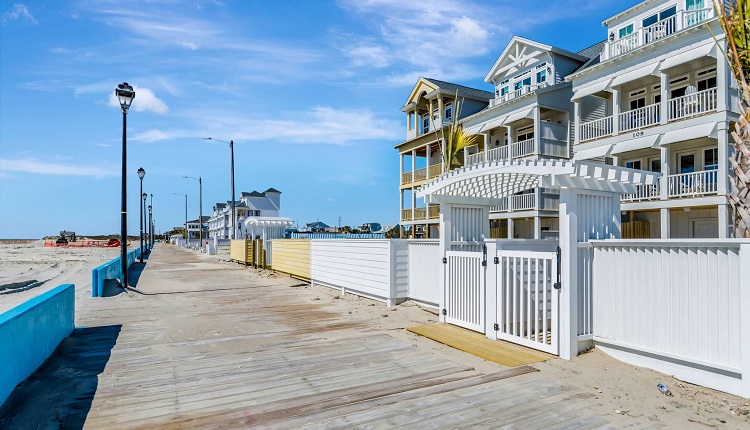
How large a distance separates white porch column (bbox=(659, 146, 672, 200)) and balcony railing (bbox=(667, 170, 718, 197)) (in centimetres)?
13

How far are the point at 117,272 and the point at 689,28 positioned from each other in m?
22.5

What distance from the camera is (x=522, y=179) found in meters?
7.75

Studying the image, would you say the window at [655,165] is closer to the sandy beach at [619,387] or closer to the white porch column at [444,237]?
the white porch column at [444,237]

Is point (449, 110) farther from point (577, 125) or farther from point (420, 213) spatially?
point (577, 125)

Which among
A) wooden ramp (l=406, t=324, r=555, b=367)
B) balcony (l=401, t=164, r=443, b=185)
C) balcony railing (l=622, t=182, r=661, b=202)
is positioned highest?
balcony (l=401, t=164, r=443, b=185)

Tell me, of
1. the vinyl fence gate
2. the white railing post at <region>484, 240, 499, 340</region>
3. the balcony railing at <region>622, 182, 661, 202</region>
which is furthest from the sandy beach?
the balcony railing at <region>622, 182, 661, 202</region>

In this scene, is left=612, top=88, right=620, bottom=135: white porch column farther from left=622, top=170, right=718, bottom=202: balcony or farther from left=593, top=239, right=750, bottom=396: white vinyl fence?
left=593, top=239, right=750, bottom=396: white vinyl fence

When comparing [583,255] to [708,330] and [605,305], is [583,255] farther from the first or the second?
[708,330]

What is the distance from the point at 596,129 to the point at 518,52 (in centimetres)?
785

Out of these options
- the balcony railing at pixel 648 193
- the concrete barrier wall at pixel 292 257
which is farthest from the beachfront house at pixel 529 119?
the concrete barrier wall at pixel 292 257

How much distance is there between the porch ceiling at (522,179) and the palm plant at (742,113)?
35.9 inches

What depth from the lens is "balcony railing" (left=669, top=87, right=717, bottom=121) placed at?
1656 cm

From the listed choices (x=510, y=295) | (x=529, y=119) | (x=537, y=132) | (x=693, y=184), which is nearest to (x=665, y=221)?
(x=693, y=184)

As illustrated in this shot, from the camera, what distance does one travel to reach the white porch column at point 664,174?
17750mm
